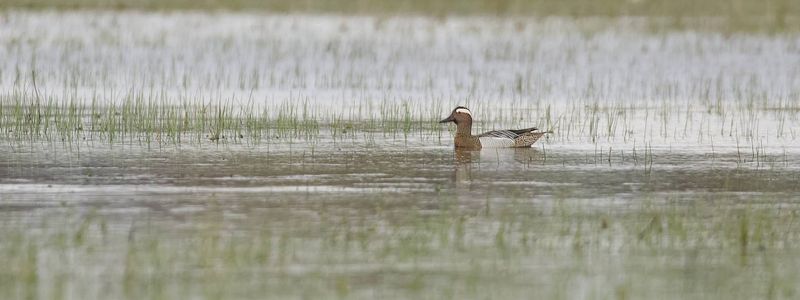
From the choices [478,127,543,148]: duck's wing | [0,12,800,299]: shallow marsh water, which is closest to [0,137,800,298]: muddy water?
[0,12,800,299]: shallow marsh water

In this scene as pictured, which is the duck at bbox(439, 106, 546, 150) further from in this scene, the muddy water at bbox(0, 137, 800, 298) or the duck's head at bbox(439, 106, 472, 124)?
the muddy water at bbox(0, 137, 800, 298)

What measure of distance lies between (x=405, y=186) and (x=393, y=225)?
2.21m

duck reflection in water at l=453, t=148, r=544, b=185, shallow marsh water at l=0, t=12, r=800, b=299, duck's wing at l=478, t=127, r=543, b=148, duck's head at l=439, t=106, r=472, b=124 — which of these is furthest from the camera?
duck's head at l=439, t=106, r=472, b=124

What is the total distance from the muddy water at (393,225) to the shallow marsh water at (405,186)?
1.2 inches

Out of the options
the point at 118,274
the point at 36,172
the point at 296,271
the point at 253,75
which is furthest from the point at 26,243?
the point at 253,75

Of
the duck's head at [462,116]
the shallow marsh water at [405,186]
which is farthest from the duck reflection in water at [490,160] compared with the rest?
the duck's head at [462,116]

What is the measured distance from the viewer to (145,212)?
1095cm

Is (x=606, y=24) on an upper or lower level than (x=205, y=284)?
upper

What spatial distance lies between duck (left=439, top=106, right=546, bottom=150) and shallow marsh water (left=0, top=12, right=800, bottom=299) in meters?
0.15

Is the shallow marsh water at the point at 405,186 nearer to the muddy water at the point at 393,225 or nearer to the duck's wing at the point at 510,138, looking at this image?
the muddy water at the point at 393,225

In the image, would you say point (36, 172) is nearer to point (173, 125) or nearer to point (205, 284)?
point (173, 125)

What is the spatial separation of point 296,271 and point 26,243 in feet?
5.96

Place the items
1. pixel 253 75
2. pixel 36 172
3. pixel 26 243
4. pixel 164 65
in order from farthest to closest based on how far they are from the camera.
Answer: pixel 164 65 → pixel 253 75 → pixel 36 172 → pixel 26 243

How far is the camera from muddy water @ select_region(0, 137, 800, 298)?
8.69m
